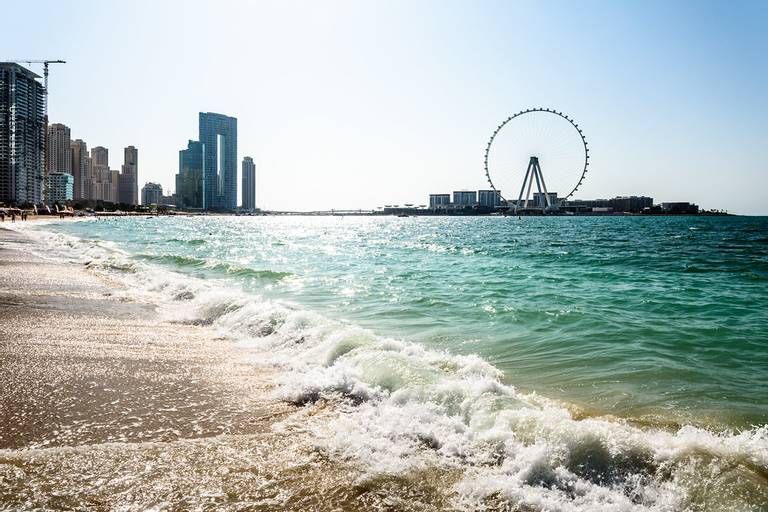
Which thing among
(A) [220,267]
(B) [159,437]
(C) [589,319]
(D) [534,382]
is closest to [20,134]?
(A) [220,267]

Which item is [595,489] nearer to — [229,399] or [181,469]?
[181,469]

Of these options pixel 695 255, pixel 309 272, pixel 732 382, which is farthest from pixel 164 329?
pixel 695 255

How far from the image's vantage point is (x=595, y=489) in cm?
450

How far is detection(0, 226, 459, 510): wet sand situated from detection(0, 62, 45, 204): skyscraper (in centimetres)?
19490

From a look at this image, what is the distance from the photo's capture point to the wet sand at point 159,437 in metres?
4.02

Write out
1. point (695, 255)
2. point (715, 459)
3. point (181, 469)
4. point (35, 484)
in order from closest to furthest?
point (35, 484) → point (181, 469) → point (715, 459) → point (695, 255)

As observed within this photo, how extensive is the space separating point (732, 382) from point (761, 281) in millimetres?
17873

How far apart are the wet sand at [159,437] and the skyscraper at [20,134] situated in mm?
194901

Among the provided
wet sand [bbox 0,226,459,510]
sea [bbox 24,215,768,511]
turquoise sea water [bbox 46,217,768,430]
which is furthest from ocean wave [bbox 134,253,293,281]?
wet sand [bbox 0,226,459,510]

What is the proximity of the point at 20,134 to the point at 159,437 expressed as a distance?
673 ft

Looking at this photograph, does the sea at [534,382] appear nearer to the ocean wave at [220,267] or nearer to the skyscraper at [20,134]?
the ocean wave at [220,267]

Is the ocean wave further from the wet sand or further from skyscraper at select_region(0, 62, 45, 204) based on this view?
skyscraper at select_region(0, 62, 45, 204)

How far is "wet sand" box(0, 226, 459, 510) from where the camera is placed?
4023mm

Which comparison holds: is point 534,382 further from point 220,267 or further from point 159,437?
point 220,267
